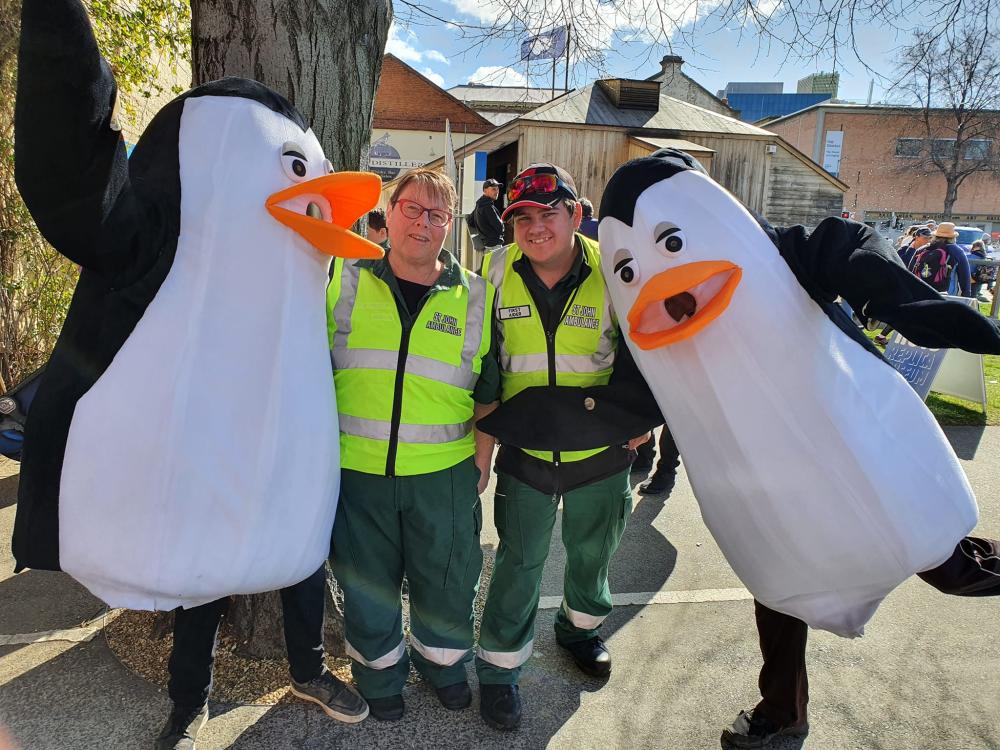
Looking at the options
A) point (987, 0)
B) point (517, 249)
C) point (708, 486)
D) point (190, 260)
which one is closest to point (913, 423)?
point (708, 486)

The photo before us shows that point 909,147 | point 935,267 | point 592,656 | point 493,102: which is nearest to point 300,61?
point 592,656

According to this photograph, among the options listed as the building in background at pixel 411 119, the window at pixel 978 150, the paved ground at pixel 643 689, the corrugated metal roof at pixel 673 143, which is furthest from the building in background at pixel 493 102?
the paved ground at pixel 643 689

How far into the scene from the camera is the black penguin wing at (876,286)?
5.18 ft

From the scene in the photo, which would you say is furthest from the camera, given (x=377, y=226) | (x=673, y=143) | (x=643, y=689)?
(x=673, y=143)

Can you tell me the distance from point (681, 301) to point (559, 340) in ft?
1.79

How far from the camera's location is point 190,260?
1697 millimetres

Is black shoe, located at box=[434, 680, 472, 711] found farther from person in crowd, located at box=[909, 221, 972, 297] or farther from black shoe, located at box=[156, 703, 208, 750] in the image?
person in crowd, located at box=[909, 221, 972, 297]

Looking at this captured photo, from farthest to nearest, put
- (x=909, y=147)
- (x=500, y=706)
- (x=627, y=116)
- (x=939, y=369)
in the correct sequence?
(x=909, y=147)
(x=627, y=116)
(x=939, y=369)
(x=500, y=706)

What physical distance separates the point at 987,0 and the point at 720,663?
11.8 ft

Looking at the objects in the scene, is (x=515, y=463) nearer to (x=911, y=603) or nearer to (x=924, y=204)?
(x=911, y=603)

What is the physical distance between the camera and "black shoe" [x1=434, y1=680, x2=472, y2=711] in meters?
2.45

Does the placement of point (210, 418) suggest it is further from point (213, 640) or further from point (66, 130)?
point (213, 640)

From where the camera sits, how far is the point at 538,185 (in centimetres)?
231

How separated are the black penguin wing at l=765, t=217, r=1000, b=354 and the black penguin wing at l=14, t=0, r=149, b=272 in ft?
6.26
